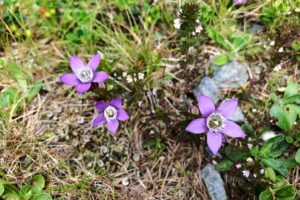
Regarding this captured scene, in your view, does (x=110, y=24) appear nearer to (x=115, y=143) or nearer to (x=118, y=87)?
(x=118, y=87)

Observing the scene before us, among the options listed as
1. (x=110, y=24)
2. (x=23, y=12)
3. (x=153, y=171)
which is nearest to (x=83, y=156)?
(x=153, y=171)

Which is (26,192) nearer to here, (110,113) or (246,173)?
(110,113)

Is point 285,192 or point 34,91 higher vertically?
point 34,91

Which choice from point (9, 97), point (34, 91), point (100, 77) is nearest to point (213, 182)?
point (100, 77)

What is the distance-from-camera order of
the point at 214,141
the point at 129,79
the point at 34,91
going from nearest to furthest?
the point at 214,141, the point at 129,79, the point at 34,91

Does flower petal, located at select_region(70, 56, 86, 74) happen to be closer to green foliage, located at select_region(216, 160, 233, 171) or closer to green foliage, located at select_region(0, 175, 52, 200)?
green foliage, located at select_region(0, 175, 52, 200)

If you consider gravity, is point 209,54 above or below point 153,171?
above
